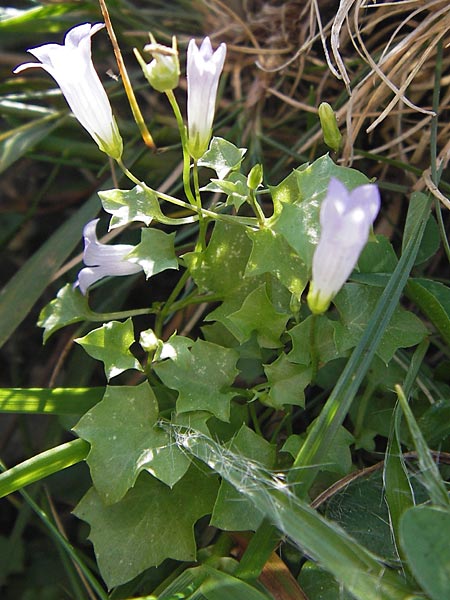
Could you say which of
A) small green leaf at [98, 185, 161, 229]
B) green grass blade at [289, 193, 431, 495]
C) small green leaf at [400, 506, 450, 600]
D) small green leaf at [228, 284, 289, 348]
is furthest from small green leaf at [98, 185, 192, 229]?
small green leaf at [400, 506, 450, 600]

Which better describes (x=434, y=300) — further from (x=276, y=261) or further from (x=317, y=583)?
(x=317, y=583)

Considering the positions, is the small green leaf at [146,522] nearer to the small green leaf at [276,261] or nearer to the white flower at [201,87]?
the small green leaf at [276,261]

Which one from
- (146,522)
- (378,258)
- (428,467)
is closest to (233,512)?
(146,522)

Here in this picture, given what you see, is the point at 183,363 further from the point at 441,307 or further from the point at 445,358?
the point at 445,358

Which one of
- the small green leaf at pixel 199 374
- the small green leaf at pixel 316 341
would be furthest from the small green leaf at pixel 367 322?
the small green leaf at pixel 199 374

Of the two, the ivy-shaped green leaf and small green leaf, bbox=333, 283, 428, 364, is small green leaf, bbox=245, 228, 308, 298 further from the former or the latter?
the ivy-shaped green leaf
